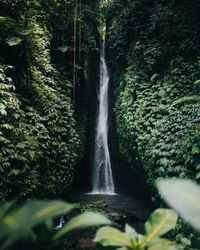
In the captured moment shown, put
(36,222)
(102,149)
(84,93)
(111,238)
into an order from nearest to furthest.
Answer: (36,222) → (111,238) → (84,93) → (102,149)

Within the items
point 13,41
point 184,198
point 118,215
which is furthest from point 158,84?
point 184,198

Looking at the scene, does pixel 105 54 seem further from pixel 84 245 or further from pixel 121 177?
pixel 84 245

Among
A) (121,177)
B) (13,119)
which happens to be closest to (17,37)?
(13,119)

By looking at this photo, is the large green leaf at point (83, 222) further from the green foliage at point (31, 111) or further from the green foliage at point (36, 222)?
the green foliage at point (31, 111)

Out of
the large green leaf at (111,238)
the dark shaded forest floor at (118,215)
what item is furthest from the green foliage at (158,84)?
the large green leaf at (111,238)

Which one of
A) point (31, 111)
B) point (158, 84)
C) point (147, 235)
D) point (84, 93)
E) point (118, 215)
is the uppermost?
point (84, 93)

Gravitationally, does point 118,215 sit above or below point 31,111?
below

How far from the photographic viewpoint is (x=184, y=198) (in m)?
0.49

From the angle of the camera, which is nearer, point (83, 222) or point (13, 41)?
point (83, 222)

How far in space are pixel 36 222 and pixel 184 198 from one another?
1.39 ft

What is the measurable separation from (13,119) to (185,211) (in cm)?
435

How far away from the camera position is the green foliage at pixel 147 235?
1.96ft

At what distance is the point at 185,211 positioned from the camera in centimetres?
47

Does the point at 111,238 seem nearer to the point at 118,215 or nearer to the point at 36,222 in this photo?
the point at 36,222
